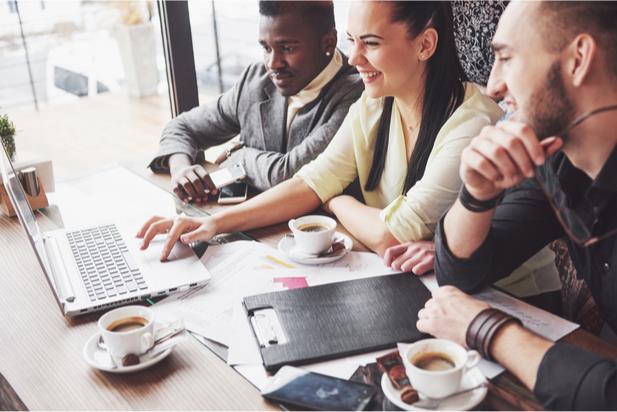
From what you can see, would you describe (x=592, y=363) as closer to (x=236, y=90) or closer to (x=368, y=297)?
(x=368, y=297)

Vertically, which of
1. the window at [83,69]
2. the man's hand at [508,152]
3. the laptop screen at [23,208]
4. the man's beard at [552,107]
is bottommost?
the window at [83,69]

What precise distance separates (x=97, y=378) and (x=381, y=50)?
0.89 m

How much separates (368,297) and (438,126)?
0.49 metres

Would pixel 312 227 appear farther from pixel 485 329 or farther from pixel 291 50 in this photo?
pixel 291 50

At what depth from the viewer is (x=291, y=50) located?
1.83 meters

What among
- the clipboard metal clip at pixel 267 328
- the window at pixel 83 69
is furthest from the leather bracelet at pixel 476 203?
the window at pixel 83 69

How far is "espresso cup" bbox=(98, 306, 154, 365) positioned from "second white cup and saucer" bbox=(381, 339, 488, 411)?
37cm

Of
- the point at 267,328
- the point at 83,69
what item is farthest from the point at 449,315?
the point at 83,69

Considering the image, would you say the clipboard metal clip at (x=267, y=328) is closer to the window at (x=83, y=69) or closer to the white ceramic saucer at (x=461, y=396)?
the white ceramic saucer at (x=461, y=396)

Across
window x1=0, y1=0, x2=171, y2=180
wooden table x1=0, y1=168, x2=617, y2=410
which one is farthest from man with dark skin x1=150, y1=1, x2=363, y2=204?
window x1=0, y1=0, x2=171, y2=180

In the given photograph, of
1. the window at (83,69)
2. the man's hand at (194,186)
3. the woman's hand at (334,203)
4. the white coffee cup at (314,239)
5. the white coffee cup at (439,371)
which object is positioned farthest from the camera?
the window at (83,69)

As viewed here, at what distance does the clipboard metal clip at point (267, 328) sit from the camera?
1.08m

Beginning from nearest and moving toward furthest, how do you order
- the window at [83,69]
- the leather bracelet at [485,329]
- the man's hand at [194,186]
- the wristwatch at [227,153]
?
the leather bracelet at [485,329] < the man's hand at [194,186] < the wristwatch at [227,153] < the window at [83,69]

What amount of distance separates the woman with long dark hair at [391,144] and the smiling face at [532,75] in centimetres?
28
